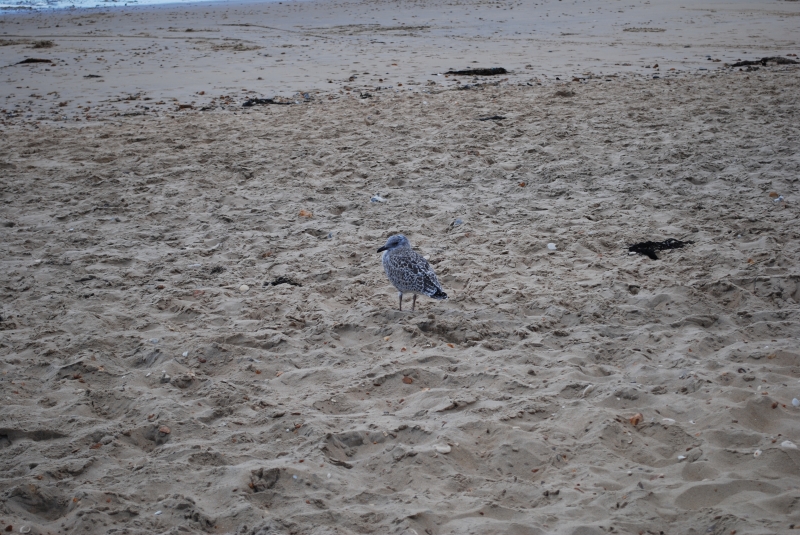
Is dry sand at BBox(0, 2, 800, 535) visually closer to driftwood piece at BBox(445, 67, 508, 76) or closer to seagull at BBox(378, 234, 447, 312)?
seagull at BBox(378, 234, 447, 312)

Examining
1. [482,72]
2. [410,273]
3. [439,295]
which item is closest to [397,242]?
[410,273]

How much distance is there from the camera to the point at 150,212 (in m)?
6.49

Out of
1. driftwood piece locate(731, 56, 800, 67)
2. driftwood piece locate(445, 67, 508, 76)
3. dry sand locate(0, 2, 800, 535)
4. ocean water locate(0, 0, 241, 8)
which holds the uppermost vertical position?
ocean water locate(0, 0, 241, 8)

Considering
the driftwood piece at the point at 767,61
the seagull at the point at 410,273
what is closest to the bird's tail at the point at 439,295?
the seagull at the point at 410,273

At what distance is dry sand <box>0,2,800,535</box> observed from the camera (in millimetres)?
2904

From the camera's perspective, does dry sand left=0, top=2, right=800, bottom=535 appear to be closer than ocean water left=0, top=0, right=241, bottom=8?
Yes

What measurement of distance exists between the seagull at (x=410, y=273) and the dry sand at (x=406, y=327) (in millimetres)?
203

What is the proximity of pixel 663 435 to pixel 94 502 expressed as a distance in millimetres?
2601

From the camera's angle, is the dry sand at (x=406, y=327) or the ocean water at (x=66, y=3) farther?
the ocean water at (x=66, y=3)

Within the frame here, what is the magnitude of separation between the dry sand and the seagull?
0.20m

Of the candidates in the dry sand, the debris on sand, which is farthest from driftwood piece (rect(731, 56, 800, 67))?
the debris on sand

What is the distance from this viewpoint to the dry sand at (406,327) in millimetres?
2904

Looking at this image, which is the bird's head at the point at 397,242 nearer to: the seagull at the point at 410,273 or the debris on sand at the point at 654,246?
the seagull at the point at 410,273

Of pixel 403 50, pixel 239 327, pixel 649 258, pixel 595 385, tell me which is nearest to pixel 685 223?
pixel 649 258
